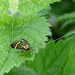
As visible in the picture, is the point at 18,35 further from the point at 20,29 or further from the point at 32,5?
the point at 32,5

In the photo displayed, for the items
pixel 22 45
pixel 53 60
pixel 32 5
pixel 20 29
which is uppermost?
pixel 32 5

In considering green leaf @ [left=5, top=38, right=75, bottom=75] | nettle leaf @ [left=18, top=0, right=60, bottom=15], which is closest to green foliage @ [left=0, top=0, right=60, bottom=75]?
nettle leaf @ [left=18, top=0, right=60, bottom=15]

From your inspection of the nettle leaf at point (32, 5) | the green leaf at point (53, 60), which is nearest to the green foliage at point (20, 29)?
the nettle leaf at point (32, 5)

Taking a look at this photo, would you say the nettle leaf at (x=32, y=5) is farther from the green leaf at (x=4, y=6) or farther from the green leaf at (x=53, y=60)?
the green leaf at (x=53, y=60)

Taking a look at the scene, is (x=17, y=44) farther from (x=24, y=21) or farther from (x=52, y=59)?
(x=52, y=59)

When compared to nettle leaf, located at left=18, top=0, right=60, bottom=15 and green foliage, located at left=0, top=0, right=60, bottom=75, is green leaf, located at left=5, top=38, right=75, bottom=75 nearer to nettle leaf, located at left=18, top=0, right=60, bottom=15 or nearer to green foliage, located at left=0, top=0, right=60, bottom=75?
green foliage, located at left=0, top=0, right=60, bottom=75

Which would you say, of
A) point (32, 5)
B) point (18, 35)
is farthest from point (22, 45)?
point (32, 5)
